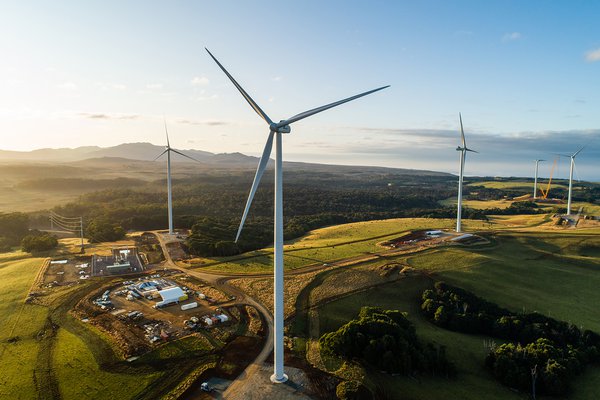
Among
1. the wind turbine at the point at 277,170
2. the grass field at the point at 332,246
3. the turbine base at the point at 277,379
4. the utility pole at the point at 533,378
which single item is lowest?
the utility pole at the point at 533,378

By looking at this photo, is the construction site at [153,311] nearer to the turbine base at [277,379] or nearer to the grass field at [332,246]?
the grass field at [332,246]

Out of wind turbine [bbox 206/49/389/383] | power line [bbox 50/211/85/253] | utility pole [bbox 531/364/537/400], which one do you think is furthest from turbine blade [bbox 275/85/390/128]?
power line [bbox 50/211/85/253]

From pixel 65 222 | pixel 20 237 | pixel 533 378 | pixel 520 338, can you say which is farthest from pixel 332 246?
pixel 65 222

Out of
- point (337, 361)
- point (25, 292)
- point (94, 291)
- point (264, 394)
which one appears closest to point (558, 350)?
point (337, 361)

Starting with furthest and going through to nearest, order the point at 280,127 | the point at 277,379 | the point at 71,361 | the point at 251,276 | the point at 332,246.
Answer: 1. the point at 332,246
2. the point at 251,276
3. the point at 71,361
4. the point at 277,379
5. the point at 280,127

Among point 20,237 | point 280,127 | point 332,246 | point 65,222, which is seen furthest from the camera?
point 65,222

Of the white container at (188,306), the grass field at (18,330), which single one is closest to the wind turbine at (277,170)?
the white container at (188,306)

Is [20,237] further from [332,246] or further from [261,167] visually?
[261,167]

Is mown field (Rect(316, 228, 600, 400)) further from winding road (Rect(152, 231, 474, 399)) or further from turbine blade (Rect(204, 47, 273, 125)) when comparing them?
turbine blade (Rect(204, 47, 273, 125))
